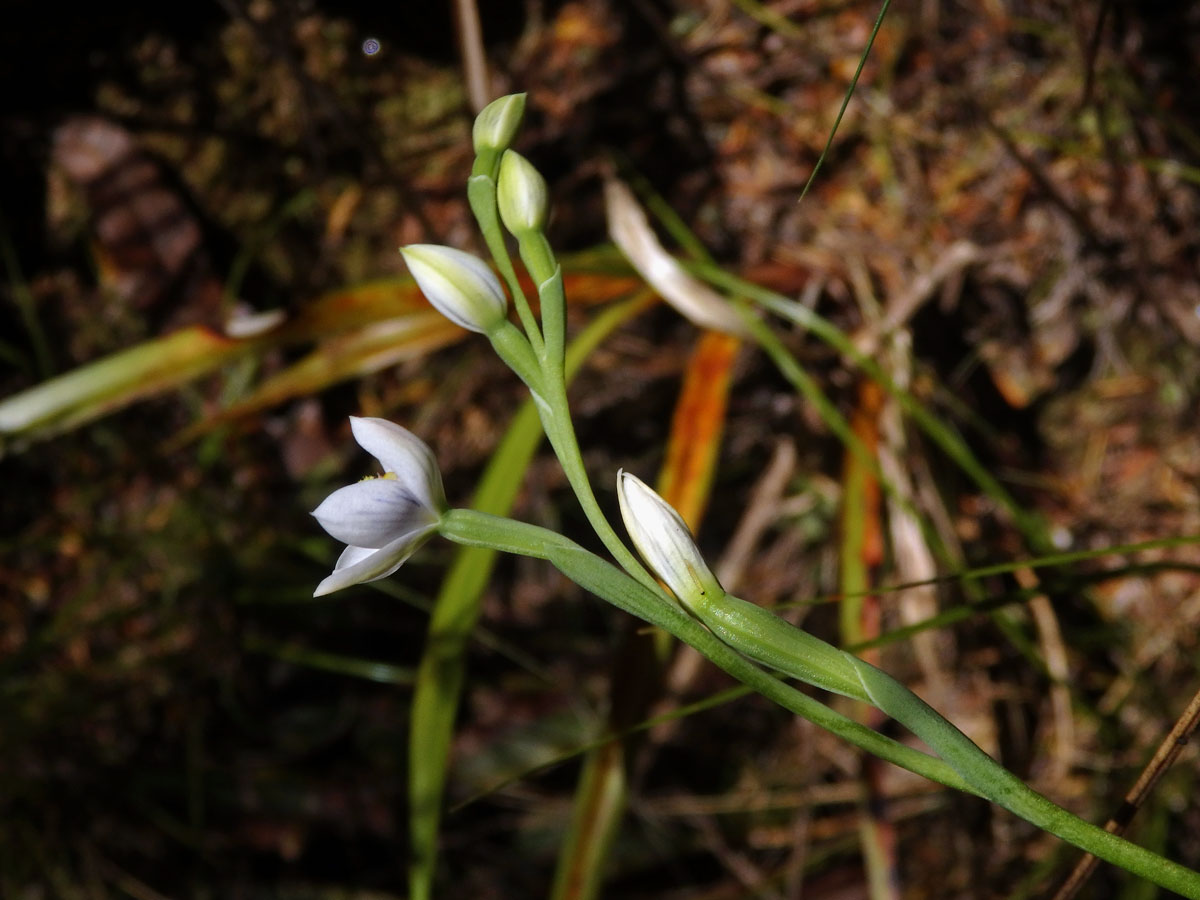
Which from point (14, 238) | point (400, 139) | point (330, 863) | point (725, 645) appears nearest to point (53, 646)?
point (330, 863)

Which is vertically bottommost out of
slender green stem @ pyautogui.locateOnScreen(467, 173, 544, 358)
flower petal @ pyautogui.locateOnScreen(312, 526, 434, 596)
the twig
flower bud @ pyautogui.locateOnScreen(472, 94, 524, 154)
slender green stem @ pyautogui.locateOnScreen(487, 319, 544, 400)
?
the twig

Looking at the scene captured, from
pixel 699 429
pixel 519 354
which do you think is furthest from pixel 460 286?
pixel 699 429

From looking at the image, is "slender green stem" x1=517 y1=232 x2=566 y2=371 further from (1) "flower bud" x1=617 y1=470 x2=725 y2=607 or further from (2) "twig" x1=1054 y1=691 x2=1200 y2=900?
(2) "twig" x1=1054 y1=691 x2=1200 y2=900

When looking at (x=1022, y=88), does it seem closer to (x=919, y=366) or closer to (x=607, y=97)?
(x=919, y=366)

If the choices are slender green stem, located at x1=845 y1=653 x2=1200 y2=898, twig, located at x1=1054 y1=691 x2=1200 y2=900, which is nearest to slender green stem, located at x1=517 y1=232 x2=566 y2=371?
slender green stem, located at x1=845 y1=653 x2=1200 y2=898

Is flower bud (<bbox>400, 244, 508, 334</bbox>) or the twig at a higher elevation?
flower bud (<bbox>400, 244, 508, 334</bbox>)

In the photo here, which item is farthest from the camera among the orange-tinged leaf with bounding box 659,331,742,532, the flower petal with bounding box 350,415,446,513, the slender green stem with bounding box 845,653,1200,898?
the orange-tinged leaf with bounding box 659,331,742,532
